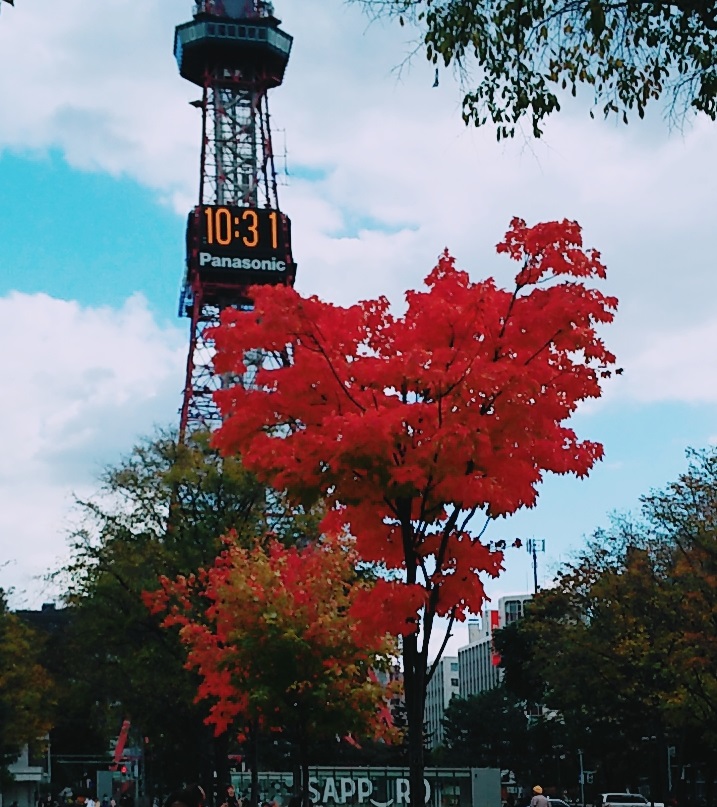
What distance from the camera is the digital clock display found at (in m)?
85.8

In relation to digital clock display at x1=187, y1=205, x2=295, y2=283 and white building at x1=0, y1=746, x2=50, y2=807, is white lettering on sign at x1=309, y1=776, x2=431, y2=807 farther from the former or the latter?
white building at x1=0, y1=746, x2=50, y2=807

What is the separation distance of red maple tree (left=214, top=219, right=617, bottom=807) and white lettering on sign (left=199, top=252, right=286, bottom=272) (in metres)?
66.4

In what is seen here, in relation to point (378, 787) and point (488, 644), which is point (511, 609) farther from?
point (378, 787)

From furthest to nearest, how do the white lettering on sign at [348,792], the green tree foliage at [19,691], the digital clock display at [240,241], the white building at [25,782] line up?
the white building at [25,782], the digital clock display at [240,241], the green tree foliage at [19,691], the white lettering on sign at [348,792]

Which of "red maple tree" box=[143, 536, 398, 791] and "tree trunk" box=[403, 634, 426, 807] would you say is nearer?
"tree trunk" box=[403, 634, 426, 807]

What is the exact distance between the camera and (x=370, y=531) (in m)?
19.7

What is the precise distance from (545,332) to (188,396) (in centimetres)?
5712

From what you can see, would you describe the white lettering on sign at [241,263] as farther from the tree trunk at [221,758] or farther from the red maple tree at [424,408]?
the red maple tree at [424,408]

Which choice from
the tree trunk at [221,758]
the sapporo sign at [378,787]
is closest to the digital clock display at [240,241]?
the tree trunk at [221,758]

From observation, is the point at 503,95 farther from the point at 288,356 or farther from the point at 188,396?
the point at 188,396

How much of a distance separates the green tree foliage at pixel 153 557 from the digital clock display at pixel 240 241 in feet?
139

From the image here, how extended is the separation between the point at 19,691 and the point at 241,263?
3282 centimetres

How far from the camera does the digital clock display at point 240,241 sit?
8581 centimetres

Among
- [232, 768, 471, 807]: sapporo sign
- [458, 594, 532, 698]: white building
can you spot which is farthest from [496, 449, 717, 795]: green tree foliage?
[458, 594, 532, 698]: white building
